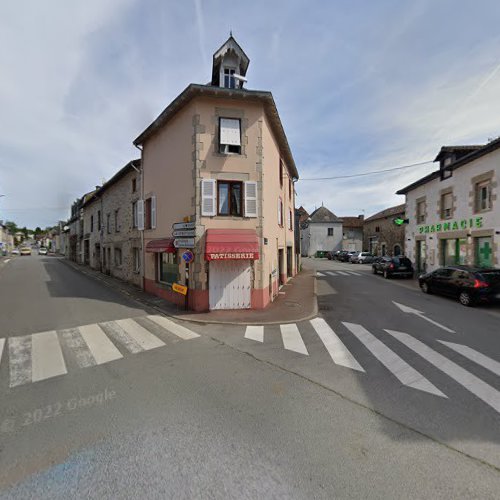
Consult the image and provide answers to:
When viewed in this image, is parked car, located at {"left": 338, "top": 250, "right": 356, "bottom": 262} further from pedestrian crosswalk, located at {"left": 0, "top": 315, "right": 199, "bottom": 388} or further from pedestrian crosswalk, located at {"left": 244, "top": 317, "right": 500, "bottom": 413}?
pedestrian crosswalk, located at {"left": 0, "top": 315, "right": 199, "bottom": 388}

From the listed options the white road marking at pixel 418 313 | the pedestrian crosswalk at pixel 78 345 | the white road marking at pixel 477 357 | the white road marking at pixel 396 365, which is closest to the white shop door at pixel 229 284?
the pedestrian crosswalk at pixel 78 345

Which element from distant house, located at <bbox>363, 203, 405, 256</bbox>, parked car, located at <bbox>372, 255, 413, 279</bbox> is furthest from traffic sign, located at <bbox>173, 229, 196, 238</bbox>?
distant house, located at <bbox>363, 203, 405, 256</bbox>

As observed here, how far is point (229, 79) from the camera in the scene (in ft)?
36.2

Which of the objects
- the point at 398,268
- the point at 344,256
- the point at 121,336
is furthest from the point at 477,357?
the point at 344,256

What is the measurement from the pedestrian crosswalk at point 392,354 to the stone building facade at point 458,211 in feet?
33.7

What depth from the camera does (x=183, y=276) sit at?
1029 centimetres

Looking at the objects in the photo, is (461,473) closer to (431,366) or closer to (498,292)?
(431,366)

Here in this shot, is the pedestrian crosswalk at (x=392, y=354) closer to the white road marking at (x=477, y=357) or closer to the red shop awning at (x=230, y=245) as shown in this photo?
the white road marking at (x=477, y=357)

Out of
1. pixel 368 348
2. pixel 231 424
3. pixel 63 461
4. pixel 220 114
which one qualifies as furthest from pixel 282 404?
pixel 220 114

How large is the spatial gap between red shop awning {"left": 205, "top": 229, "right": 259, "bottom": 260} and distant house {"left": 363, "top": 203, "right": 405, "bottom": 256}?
85.9 ft

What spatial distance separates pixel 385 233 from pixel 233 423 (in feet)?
120

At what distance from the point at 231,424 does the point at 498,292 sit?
11.5 metres

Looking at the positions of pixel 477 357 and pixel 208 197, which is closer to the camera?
pixel 477 357

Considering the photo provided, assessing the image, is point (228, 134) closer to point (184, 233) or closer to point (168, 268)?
point (184, 233)
